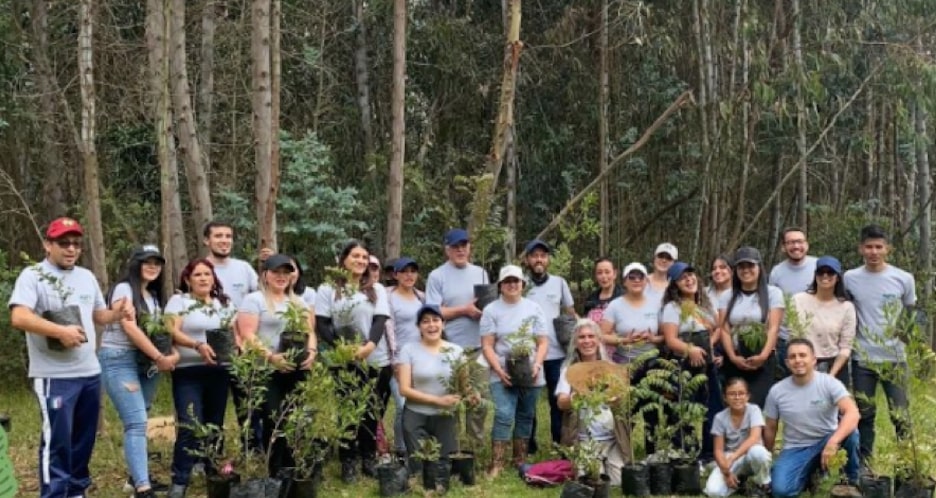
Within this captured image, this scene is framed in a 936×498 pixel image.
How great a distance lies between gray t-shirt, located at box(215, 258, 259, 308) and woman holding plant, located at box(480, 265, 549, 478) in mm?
1437

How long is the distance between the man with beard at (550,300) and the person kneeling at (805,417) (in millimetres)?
1431

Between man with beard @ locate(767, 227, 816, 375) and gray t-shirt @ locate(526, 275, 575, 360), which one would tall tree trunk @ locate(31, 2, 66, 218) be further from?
man with beard @ locate(767, 227, 816, 375)

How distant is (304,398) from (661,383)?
1989mm

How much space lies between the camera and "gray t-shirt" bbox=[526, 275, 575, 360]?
5.96 meters

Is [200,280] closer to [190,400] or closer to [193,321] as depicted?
[193,321]

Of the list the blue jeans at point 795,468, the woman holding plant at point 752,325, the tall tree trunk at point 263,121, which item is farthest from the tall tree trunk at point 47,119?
the blue jeans at point 795,468

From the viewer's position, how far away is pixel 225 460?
4.87 metres

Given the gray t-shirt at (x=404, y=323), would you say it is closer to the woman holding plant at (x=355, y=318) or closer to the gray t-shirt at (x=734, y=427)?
the woman holding plant at (x=355, y=318)

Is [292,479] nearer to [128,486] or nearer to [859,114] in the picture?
[128,486]

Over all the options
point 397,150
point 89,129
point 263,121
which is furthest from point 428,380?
point 397,150

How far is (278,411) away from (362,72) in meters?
8.62

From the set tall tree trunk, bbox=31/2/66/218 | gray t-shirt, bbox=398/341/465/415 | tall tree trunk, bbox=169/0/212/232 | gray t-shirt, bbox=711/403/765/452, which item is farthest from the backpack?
tall tree trunk, bbox=31/2/66/218

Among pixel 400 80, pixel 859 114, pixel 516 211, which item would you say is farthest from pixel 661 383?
pixel 859 114

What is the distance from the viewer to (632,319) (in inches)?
223
